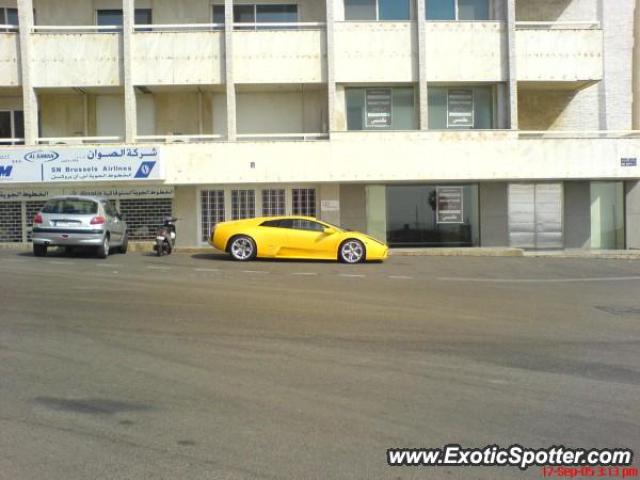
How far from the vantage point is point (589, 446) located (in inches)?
196

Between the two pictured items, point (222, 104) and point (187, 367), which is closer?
point (187, 367)

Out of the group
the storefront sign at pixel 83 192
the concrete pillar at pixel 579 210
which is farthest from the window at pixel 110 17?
the concrete pillar at pixel 579 210

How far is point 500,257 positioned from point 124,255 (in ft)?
35.8

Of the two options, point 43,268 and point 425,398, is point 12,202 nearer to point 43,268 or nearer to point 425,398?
point 43,268

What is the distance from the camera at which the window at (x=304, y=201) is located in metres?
24.2

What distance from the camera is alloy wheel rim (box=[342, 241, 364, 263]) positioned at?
18.3 m

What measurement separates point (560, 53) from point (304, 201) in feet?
32.7

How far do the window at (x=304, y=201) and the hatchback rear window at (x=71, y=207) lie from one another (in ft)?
25.9

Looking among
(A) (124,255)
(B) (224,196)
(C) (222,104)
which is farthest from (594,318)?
(C) (222,104)

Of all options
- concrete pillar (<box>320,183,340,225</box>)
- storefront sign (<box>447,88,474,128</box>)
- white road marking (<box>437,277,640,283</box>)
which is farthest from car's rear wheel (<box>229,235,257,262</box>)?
storefront sign (<box>447,88,474,128</box>)

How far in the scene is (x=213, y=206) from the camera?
24.2 metres

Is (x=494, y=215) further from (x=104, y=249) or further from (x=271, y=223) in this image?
(x=104, y=249)

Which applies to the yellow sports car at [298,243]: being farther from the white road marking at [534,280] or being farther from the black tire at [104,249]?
the white road marking at [534,280]

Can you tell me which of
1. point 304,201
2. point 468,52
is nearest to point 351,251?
point 304,201
